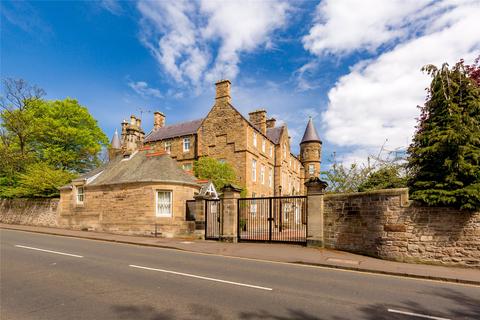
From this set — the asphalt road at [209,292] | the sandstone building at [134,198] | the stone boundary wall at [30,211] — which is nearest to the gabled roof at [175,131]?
the sandstone building at [134,198]

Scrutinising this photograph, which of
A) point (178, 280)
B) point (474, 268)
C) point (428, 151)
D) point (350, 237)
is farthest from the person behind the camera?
point (350, 237)

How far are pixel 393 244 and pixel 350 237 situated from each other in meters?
1.91

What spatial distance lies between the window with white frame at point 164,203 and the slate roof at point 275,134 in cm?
2172

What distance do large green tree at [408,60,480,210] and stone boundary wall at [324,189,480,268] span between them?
21.9 inches

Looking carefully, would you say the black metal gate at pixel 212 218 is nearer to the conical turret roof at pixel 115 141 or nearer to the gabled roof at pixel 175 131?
the gabled roof at pixel 175 131

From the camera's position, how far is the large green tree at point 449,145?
9898 millimetres

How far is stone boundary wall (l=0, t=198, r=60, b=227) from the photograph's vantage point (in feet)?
75.6

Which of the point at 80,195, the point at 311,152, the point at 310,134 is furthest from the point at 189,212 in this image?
the point at 310,134

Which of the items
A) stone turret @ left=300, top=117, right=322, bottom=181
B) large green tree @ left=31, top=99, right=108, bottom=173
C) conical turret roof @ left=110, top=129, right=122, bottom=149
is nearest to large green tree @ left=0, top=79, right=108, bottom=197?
large green tree @ left=31, top=99, right=108, bottom=173

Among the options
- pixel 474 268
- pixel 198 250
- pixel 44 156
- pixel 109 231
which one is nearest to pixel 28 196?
pixel 44 156

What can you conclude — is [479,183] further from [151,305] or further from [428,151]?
[151,305]

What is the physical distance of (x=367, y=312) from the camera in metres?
5.31

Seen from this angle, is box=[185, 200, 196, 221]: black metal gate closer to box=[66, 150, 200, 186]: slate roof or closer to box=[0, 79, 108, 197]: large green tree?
box=[66, 150, 200, 186]: slate roof

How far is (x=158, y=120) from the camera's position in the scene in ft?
136
